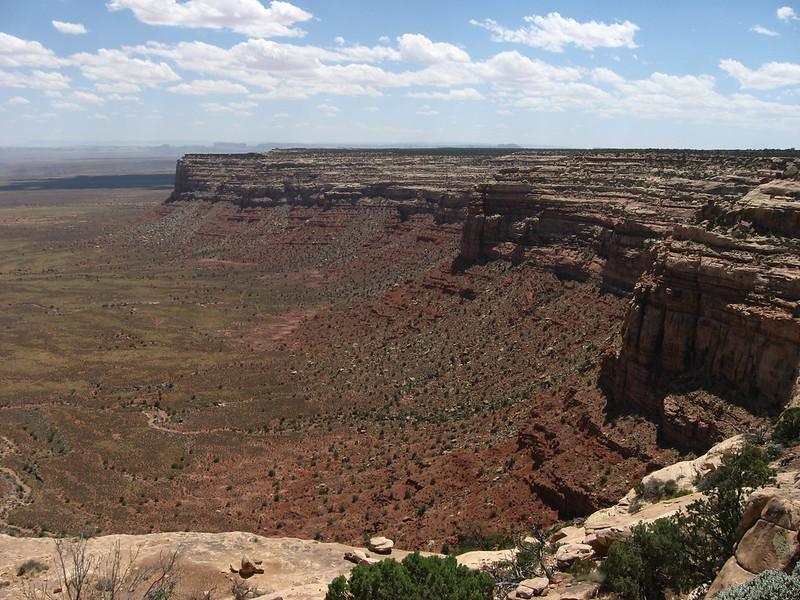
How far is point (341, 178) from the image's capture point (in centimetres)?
12269

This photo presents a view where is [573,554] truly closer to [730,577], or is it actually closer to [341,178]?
[730,577]

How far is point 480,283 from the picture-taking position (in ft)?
197

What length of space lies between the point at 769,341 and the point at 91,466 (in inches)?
1386

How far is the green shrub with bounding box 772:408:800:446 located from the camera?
64.2 feet

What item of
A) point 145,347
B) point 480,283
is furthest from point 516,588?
point 145,347

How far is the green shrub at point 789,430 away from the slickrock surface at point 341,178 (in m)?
70.1

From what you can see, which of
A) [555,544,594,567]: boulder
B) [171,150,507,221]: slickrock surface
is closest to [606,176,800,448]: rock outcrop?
[555,544,594,567]: boulder

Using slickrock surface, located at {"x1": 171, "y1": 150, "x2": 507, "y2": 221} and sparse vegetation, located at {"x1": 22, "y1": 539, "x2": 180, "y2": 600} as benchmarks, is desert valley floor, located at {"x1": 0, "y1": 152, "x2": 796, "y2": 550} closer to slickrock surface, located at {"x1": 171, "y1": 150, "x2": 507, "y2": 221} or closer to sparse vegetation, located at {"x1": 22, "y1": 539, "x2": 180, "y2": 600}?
sparse vegetation, located at {"x1": 22, "y1": 539, "x2": 180, "y2": 600}

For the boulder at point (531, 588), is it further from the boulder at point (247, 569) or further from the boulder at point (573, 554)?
the boulder at point (247, 569)

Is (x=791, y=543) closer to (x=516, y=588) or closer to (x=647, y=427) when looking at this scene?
(x=516, y=588)

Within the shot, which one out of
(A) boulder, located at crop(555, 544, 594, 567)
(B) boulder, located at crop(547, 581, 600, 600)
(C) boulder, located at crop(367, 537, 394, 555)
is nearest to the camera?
(B) boulder, located at crop(547, 581, 600, 600)

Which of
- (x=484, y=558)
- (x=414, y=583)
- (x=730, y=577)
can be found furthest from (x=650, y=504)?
(x=730, y=577)

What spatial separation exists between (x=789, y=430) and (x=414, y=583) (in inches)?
484

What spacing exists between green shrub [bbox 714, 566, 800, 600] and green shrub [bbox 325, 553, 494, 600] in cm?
646
